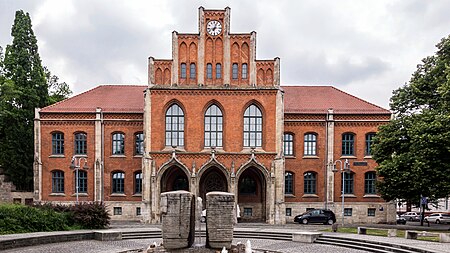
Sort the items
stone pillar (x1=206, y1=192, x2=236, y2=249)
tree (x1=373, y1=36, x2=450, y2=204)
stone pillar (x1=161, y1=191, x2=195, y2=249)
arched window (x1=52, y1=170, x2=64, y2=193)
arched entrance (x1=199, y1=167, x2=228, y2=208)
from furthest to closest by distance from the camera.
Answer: arched window (x1=52, y1=170, x2=64, y2=193), arched entrance (x1=199, y1=167, x2=228, y2=208), tree (x1=373, y1=36, x2=450, y2=204), stone pillar (x1=206, y1=192, x2=236, y2=249), stone pillar (x1=161, y1=191, x2=195, y2=249)

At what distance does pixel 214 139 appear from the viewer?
104 ft

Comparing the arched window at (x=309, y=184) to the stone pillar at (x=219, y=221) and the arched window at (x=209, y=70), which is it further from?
the stone pillar at (x=219, y=221)

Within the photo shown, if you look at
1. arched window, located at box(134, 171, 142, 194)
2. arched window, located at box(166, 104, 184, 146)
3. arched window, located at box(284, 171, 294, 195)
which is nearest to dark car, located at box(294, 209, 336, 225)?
arched window, located at box(284, 171, 294, 195)

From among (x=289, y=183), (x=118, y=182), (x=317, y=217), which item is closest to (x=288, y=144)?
(x=289, y=183)

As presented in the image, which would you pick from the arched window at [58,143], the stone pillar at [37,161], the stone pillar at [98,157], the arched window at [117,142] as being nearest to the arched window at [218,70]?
the arched window at [117,142]

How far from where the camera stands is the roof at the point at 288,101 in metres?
34.9

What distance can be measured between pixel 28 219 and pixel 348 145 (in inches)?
1008

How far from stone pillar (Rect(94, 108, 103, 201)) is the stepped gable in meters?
0.92

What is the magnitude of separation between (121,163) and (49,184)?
21.7 feet

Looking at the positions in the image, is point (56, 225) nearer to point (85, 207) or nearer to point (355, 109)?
point (85, 207)

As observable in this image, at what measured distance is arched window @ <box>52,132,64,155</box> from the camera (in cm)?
3503

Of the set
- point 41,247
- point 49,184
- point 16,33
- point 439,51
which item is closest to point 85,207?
point 41,247

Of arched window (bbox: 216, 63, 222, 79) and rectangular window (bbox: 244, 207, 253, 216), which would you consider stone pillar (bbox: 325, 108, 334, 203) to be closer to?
rectangular window (bbox: 244, 207, 253, 216)

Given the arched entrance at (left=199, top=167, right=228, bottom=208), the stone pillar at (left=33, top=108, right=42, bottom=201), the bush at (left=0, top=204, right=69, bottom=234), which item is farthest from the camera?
the stone pillar at (left=33, top=108, right=42, bottom=201)
